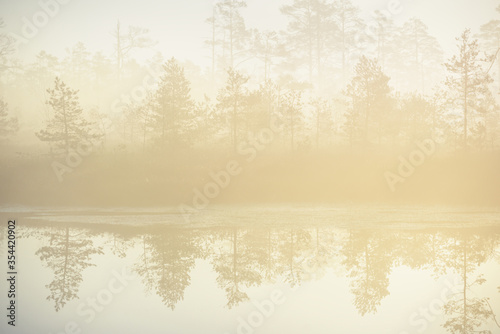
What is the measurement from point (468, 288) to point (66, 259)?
1259 centimetres

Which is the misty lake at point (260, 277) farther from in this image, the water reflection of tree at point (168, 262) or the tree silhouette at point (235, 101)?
the tree silhouette at point (235, 101)

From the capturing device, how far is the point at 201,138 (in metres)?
46.8

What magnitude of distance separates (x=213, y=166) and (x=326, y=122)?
16281mm

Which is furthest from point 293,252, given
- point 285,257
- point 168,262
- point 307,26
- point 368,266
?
point 307,26

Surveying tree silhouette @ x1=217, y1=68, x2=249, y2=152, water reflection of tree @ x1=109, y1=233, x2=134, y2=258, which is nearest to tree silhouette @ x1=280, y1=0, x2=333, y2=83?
tree silhouette @ x1=217, y1=68, x2=249, y2=152

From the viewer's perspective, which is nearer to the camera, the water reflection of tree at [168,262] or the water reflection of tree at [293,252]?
the water reflection of tree at [168,262]

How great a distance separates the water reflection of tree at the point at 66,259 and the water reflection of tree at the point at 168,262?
6.15 feet

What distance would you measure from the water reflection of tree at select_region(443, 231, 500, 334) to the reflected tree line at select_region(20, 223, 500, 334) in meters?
0.02

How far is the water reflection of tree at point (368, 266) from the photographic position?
12.5m

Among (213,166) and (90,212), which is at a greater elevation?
(213,166)

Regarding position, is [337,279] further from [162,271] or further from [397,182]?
[397,182]

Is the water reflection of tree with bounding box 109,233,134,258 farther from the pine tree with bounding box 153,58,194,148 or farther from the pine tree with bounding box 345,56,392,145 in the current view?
the pine tree with bounding box 345,56,392,145

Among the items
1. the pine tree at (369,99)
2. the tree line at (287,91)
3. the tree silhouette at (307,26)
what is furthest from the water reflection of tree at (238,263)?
the tree silhouette at (307,26)

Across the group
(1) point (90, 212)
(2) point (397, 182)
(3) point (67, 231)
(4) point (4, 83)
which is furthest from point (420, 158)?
(4) point (4, 83)
